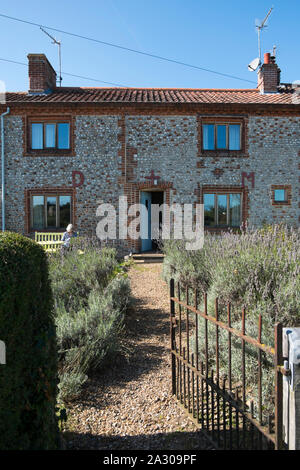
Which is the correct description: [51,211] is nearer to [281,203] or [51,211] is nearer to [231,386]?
[281,203]

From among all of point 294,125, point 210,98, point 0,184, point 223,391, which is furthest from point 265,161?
point 223,391

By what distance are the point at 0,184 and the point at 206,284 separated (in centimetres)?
934

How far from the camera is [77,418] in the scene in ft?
8.54

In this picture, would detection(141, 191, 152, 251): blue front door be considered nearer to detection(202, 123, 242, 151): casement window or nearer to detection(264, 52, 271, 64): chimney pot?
detection(202, 123, 242, 151): casement window

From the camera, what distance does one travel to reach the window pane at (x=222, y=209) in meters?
11.9

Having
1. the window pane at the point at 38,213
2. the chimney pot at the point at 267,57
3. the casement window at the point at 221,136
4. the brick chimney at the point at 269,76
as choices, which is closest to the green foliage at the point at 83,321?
the window pane at the point at 38,213

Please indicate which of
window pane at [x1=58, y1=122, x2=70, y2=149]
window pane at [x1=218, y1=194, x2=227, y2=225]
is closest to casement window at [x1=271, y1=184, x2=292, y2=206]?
window pane at [x1=218, y1=194, x2=227, y2=225]

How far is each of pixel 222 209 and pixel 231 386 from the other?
1015cm

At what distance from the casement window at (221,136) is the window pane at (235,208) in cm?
187

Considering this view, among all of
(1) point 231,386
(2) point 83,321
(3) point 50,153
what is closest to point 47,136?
(3) point 50,153
